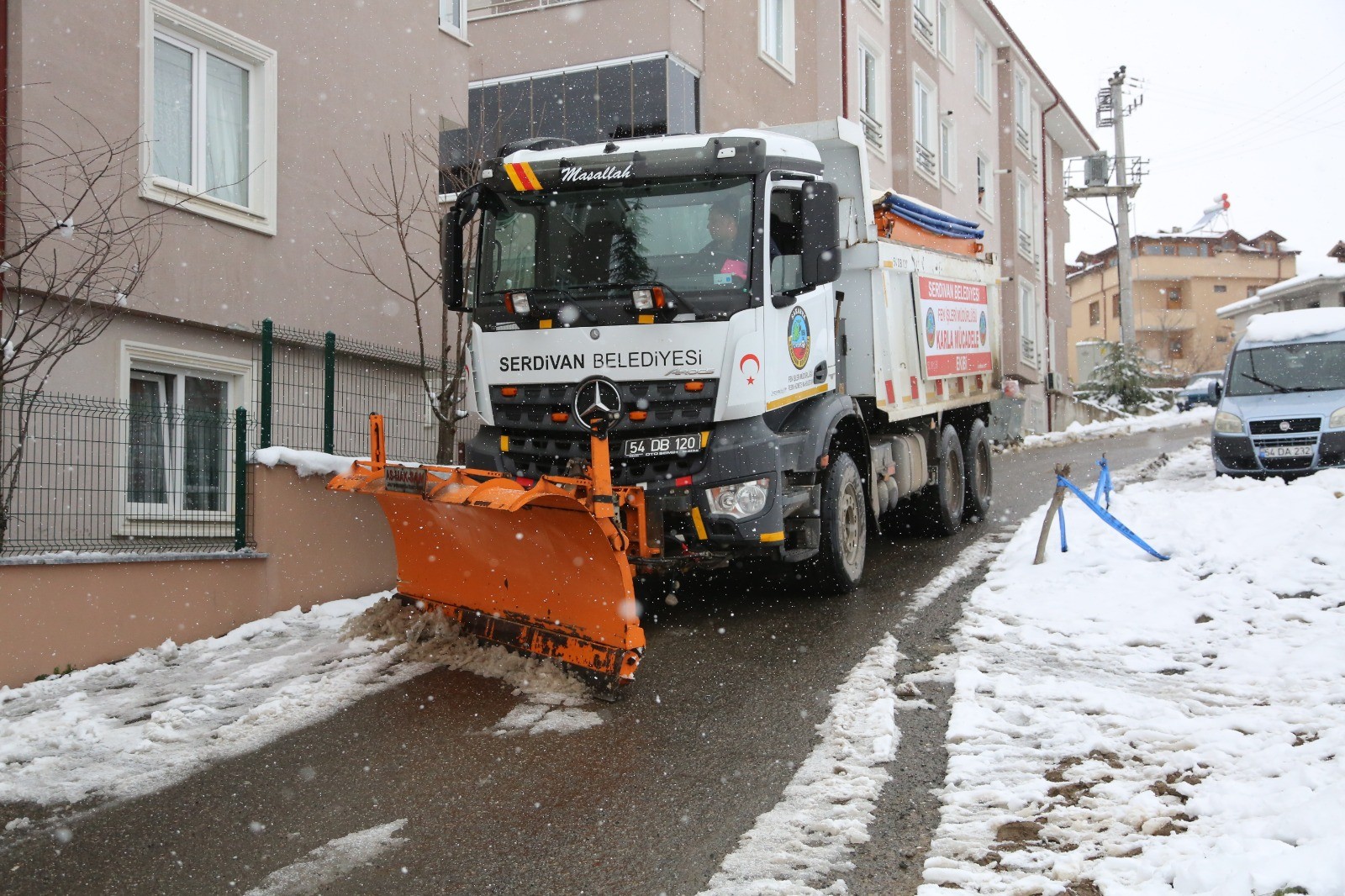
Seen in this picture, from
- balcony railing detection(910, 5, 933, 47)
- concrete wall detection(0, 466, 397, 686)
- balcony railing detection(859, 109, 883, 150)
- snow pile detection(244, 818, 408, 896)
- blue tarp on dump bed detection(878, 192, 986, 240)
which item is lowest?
snow pile detection(244, 818, 408, 896)

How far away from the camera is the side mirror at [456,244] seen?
7867 millimetres

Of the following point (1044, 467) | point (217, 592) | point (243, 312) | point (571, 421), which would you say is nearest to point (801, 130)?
point (571, 421)

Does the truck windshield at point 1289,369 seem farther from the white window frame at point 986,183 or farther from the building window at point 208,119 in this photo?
the white window frame at point 986,183

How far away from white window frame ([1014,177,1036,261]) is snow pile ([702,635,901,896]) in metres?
31.1

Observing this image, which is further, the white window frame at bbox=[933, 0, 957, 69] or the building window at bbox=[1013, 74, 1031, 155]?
the building window at bbox=[1013, 74, 1031, 155]

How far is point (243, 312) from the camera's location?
9.87 meters

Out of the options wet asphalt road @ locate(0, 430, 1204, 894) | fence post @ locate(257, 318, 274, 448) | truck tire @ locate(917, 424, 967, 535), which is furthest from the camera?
truck tire @ locate(917, 424, 967, 535)

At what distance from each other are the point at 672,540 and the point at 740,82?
1216 centimetres

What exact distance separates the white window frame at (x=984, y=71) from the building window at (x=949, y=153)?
135 inches

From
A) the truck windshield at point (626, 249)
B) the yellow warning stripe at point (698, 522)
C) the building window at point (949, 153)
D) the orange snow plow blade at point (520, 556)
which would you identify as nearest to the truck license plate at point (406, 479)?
the orange snow plow blade at point (520, 556)

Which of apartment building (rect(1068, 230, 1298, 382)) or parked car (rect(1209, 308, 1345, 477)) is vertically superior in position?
apartment building (rect(1068, 230, 1298, 382))

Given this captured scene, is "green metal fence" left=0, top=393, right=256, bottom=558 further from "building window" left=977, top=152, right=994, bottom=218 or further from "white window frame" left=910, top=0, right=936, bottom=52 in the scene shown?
"building window" left=977, top=152, right=994, bottom=218

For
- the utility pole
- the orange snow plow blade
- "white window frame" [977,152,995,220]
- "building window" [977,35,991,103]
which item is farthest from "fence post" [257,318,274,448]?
the utility pole

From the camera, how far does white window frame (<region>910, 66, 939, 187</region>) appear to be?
24812 mm
